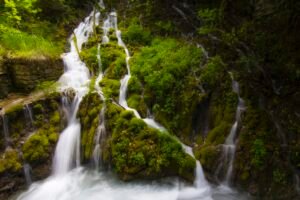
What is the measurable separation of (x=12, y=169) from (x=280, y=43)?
6.74m

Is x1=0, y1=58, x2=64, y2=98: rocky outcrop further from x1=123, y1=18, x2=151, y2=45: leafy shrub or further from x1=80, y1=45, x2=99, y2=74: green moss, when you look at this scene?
x1=123, y1=18, x2=151, y2=45: leafy shrub

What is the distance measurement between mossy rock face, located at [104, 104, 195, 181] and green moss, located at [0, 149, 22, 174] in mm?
2255

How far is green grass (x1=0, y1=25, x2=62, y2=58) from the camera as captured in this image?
10168 mm

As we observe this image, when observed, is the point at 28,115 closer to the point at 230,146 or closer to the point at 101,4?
the point at 230,146

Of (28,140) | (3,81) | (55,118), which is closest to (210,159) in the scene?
(55,118)

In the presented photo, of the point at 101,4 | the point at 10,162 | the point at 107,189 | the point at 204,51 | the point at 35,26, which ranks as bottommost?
the point at 107,189

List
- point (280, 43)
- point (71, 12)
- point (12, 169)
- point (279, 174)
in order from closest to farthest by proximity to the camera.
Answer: point (280, 43)
point (279, 174)
point (12, 169)
point (71, 12)

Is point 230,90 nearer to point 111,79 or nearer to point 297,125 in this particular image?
point 297,125

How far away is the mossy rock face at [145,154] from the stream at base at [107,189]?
233 mm

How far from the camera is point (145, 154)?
7.63 metres

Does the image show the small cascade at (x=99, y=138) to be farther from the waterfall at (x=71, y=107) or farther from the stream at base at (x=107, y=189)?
the waterfall at (x=71, y=107)

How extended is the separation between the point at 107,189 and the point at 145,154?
1196mm

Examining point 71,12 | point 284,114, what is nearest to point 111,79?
point 284,114

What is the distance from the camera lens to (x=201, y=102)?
8.09 meters
